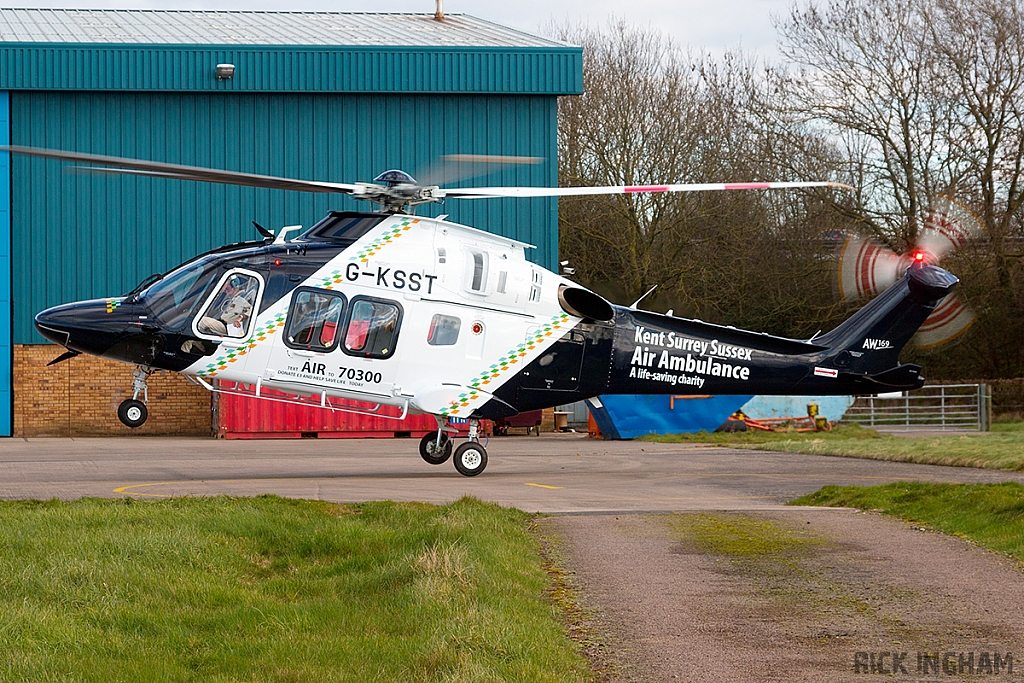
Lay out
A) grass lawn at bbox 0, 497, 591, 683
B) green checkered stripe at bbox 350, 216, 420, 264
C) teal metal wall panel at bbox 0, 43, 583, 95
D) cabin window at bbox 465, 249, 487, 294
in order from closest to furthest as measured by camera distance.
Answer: grass lawn at bbox 0, 497, 591, 683, green checkered stripe at bbox 350, 216, 420, 264, cabin window at bbox 465, 249, 487, 294, teal metal wall panel at bbox 0, 43, 583, 95

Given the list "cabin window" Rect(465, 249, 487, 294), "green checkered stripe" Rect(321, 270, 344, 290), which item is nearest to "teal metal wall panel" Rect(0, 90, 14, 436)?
"green checkered stripe" Rect(321, 270, 344, 290)

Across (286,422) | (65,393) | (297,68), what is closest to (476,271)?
(286,422)

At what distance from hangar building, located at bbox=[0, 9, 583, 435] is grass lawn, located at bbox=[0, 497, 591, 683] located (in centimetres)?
2236

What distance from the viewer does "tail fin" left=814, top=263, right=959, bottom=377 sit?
18.0 meters

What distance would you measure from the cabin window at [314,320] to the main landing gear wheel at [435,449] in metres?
2.77

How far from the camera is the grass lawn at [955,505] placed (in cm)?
955

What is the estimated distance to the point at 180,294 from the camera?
1476 cm

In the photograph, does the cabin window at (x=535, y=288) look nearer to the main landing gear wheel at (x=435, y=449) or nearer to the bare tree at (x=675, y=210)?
Answer: the main landing gear wheel at (x=435, y=449)

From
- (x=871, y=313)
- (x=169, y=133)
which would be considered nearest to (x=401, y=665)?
(x=871, y=313)

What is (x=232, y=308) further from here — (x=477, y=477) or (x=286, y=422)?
(x=286, y=422)

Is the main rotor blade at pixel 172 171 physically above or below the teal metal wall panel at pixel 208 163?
below

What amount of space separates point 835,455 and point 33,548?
1592 cm

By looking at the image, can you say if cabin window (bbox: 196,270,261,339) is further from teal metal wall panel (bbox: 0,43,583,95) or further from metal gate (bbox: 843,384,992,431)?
metal gate (bbox: 843,384,992,431)

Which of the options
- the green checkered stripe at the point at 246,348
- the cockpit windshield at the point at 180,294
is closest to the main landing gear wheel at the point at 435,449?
the green checkered stripe at the point at 246,348
